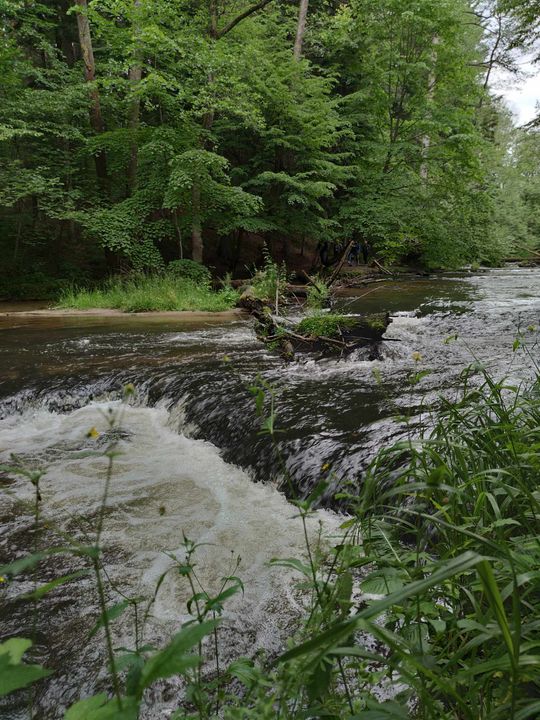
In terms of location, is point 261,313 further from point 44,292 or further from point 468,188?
point 468,188

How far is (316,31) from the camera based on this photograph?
715 inches

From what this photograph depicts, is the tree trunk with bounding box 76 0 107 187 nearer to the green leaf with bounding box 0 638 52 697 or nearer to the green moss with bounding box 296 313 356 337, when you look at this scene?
the green moss with bounding box 296 313 356 337

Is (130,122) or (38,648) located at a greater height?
(130,122)

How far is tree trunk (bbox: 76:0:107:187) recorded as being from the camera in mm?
13305

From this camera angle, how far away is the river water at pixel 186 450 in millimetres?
2354

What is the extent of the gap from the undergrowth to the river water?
9.70ft

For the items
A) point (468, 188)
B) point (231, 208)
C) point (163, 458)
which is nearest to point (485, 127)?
point (468, 188)

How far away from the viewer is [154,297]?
12.2 m

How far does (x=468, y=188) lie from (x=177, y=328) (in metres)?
14.4

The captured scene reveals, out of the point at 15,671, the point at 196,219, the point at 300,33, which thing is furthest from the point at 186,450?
the point at 300,33

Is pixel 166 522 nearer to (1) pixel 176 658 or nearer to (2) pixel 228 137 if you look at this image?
(1) pixel 176 658

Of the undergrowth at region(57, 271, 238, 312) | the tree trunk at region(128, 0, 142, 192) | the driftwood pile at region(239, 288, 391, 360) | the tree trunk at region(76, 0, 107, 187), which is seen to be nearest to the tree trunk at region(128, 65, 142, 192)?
the tree trunk at region(128, 0, 142, 192)

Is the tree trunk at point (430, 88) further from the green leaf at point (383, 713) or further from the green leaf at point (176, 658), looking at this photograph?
the green leaf at point (176, 658)

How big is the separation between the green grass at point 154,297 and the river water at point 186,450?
2.95 metres
